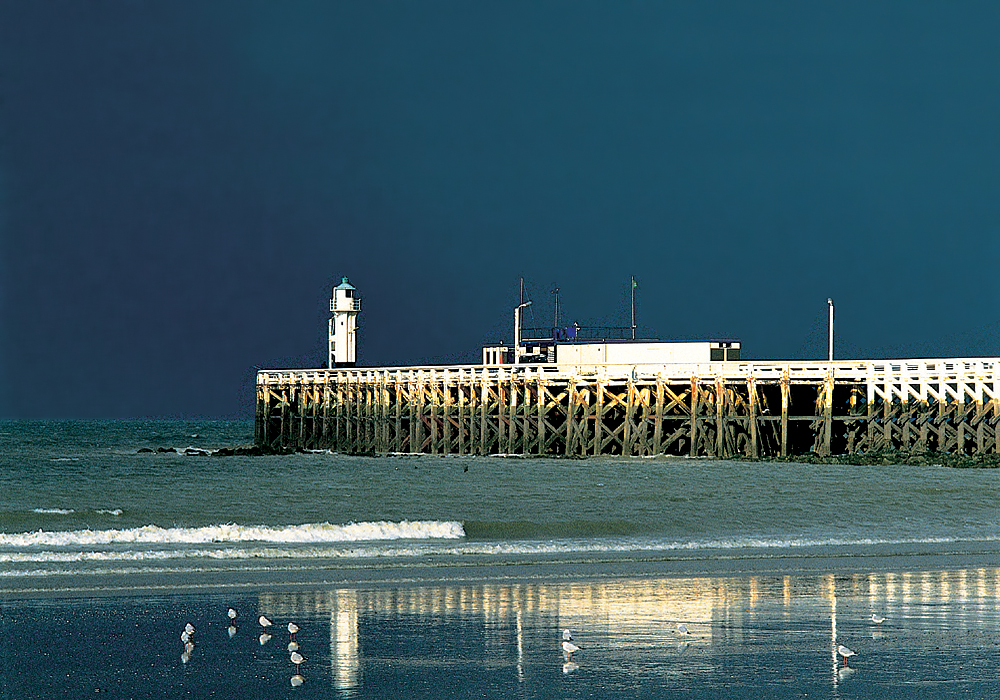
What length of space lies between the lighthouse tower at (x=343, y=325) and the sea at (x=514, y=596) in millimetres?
38686

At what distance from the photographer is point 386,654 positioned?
30.6ft

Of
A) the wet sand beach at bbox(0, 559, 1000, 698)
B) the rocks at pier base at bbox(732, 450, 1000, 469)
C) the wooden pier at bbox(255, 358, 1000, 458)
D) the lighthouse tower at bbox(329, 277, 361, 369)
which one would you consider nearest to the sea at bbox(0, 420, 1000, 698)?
the wet sand beach at bbox(0, 559, 1000, 698)

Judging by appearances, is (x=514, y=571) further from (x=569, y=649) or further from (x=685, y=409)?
(x=685, y=409)

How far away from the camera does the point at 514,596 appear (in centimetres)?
1220

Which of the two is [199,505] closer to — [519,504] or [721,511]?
[519,504]

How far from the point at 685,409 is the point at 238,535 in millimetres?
26664

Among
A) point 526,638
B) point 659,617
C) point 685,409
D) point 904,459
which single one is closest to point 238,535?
point 659,617

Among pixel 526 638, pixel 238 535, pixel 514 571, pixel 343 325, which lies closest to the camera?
pixel 526 638

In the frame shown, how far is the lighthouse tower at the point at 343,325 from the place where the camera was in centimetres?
6531

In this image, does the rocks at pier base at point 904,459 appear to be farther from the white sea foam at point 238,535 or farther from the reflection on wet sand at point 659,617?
the reflection on wet sand at point 659,617

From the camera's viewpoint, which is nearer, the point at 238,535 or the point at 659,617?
the point at 659,617

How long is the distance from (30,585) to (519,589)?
4.99 metres

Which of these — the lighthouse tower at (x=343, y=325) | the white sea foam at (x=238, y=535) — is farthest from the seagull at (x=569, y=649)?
the lighthouse tower at (x=343, y=325)

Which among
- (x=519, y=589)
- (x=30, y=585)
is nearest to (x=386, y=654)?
(x=519, y=589)
